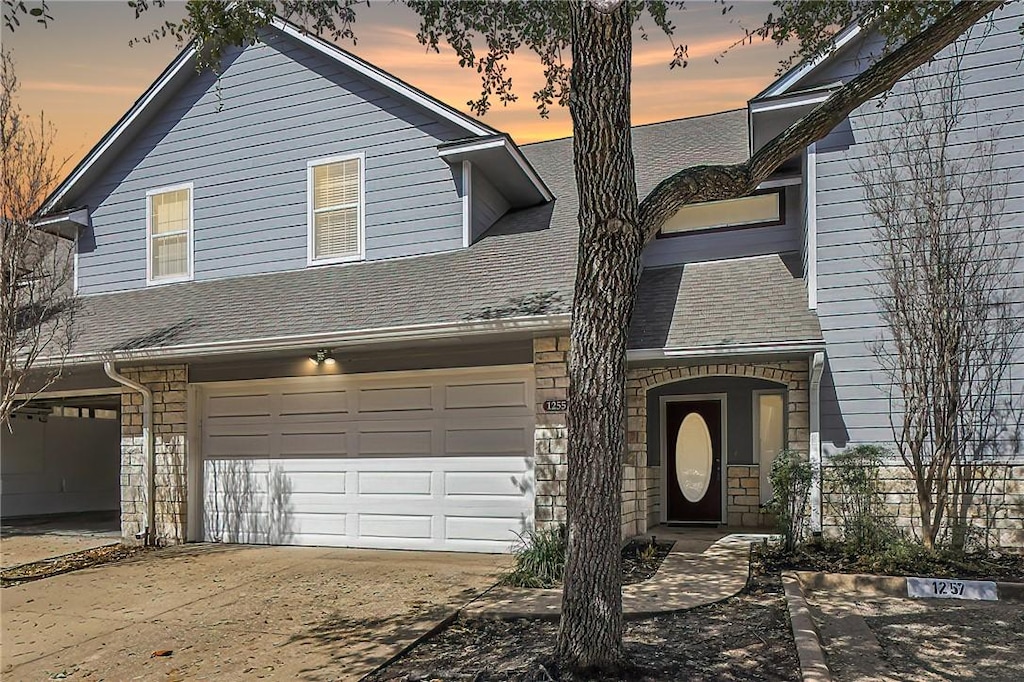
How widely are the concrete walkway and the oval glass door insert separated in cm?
310

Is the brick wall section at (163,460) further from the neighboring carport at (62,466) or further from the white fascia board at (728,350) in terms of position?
the white fascia board at (728,350)

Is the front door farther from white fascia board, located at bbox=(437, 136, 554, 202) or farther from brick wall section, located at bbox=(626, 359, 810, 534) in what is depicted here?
white fascia board, located at bbox=(437, 136, 554, 202)

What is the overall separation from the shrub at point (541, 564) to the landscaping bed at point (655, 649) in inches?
47.2

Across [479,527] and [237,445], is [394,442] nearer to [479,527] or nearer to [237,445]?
[479,527]

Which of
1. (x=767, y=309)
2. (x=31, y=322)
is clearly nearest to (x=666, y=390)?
(x=767, y=309)

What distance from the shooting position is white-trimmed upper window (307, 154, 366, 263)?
11.4 m

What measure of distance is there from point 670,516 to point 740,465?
1.35m

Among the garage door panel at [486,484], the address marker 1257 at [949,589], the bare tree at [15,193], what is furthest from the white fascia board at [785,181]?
the bare tree at [15,193]

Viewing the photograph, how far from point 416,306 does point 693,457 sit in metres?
5.42

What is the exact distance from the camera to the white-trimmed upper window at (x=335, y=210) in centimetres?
1140

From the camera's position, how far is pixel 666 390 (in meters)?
12.6

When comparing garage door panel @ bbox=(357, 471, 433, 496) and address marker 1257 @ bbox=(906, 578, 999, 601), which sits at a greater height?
garage door panel @ bbox=(357, 471, 433, 496)

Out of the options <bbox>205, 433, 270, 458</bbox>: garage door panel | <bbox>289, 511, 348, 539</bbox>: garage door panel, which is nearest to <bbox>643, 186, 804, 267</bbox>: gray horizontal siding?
<bbox>289, 511, 348, 539</bbox>: garage door panel

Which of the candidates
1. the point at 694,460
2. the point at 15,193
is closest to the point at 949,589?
the point at 694,460
